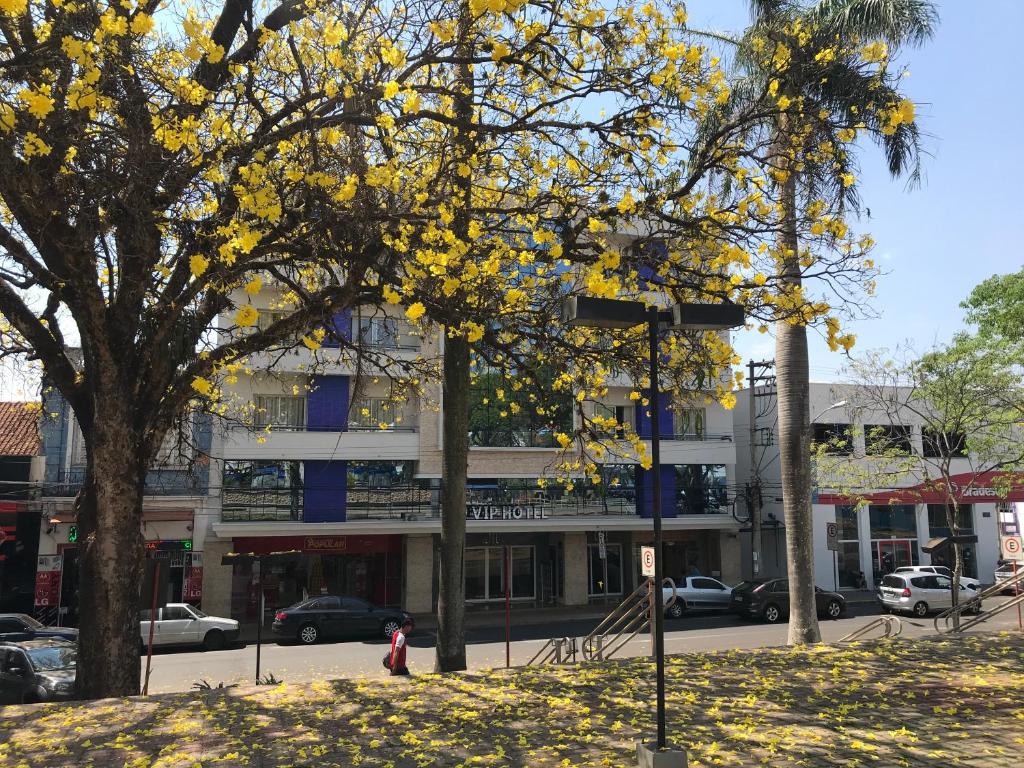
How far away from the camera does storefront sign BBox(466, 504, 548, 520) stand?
2869 cm

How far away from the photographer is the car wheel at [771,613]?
24.9m

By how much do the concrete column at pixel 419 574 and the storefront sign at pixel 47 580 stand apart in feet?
38.1

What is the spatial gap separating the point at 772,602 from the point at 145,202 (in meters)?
23.2

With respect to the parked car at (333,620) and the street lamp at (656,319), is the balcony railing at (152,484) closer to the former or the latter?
the parked car at (333,620)

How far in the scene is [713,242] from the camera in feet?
30.7

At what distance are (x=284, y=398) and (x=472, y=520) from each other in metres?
8.37

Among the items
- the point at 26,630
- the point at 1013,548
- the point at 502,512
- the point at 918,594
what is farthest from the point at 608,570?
the point at 26,630

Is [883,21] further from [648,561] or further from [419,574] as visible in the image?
[419,574]

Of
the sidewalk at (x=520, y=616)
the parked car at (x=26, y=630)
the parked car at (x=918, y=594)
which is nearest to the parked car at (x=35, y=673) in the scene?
the parked car at (x=26, y=630)

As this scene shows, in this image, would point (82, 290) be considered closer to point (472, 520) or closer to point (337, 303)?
point (337, 303)

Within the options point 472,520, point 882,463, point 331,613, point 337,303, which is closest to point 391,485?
point 472,520

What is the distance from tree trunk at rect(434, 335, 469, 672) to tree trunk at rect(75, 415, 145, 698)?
3.88m

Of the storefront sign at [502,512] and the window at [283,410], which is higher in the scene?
the window at [283,410]

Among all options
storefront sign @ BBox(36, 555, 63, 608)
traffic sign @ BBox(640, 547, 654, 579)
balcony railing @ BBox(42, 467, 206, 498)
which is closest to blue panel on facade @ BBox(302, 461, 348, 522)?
balcony railing @ BBox(42, 467, 206, 498)
